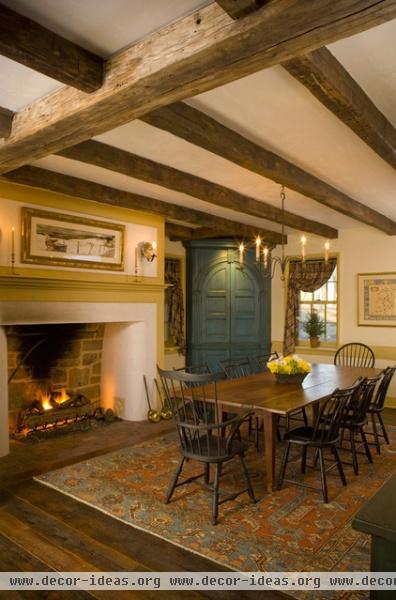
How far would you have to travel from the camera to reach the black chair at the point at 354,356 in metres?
6.22

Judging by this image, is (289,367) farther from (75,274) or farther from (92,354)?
(92,354)

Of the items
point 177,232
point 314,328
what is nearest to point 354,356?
point 314,328

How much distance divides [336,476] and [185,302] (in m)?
3.90

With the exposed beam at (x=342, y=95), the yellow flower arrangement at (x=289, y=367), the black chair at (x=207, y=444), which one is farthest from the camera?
the yellow flower arrangement at (x=289, y=367)

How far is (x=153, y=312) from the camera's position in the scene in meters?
5.37

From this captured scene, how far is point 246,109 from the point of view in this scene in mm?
2604

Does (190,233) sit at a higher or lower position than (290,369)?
higher

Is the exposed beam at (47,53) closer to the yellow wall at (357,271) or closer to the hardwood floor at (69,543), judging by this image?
the hardwood floor at (69,543)

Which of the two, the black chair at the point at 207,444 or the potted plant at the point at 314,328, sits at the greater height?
the potted plant at the point at 314,328

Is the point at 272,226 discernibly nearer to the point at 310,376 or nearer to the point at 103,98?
the point at 310,376

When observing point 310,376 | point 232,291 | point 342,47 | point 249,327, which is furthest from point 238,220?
point 342,47

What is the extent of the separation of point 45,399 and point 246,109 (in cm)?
377

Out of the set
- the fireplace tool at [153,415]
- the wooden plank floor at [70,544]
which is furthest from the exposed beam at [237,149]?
the fireplace tool at [153,415]

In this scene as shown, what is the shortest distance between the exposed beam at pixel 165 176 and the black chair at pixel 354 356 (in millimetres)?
2193
